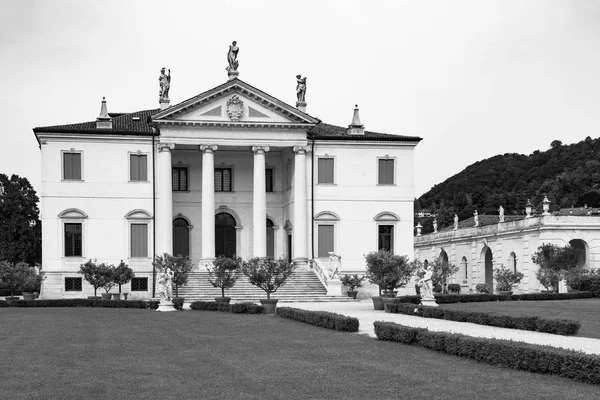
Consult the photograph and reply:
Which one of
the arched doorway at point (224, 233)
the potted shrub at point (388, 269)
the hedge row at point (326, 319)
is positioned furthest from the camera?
the arched doorway at point (224, 233)

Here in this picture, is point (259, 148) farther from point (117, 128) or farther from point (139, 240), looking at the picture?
point (139, 240)

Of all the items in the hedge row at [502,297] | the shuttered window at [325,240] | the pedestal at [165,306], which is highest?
the shuttered window at [325,240]

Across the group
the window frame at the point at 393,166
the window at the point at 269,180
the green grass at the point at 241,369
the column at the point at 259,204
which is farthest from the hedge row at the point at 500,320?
the window at the point at 269,180

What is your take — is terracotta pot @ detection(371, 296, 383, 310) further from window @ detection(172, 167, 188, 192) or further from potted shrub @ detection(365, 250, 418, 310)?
window @ detection(172, 167, 188, 192)

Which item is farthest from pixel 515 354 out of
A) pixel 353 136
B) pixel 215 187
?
pixel 215 187

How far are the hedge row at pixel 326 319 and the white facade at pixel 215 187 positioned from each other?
73.0 feet

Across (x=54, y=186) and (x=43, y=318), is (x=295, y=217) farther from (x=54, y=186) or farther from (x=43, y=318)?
(x=43, y=318)

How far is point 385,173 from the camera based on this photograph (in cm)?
5622

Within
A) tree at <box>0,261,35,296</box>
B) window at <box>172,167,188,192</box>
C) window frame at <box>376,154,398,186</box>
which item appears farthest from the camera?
window at <box>172,167,188,192</box>

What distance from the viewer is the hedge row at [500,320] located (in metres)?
24.4

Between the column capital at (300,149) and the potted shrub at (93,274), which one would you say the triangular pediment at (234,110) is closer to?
the column capital at (300,149)

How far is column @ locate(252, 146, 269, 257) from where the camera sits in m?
53.5

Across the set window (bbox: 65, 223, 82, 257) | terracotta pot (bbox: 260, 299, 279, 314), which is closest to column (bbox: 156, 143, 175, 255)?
window (bbox: 65, 223, 82, 257)

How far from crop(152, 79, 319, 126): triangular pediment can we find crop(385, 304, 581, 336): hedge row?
2035 cm
